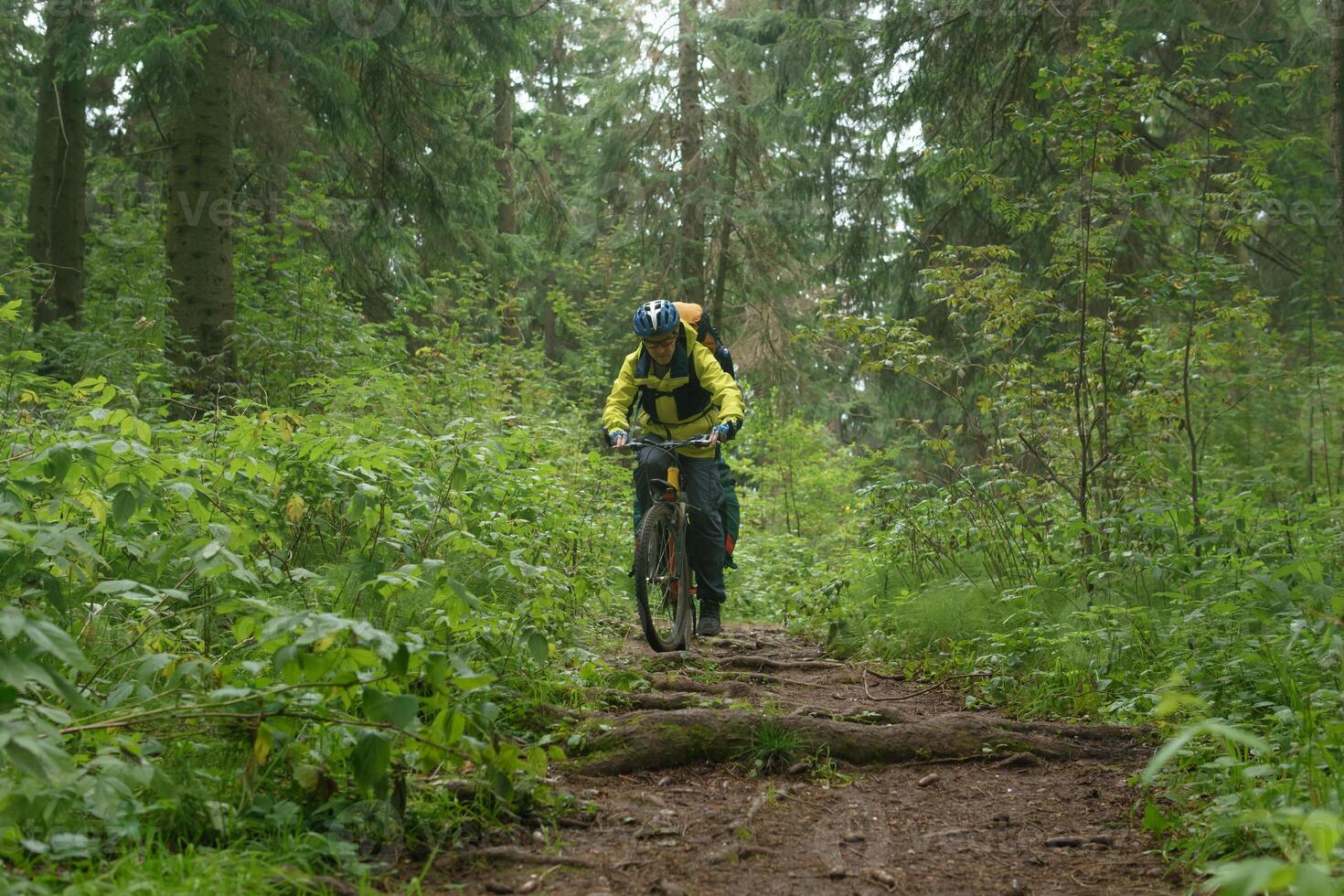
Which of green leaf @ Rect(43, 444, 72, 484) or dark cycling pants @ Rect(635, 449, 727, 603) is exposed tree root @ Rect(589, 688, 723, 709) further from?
green leaf @ Rect(43, 444, 72, 484)

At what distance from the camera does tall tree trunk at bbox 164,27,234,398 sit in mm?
9250

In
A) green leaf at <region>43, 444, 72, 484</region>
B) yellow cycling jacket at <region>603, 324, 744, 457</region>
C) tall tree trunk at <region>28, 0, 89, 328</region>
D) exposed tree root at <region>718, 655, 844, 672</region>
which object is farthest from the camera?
tall tree trunk at <region>28, 0, 89, 328</region>

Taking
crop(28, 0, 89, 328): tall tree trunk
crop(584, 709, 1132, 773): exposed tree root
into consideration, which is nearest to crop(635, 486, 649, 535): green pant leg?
crop(584, 709, 1132, 773): exposed tree root

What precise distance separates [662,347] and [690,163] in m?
13.1

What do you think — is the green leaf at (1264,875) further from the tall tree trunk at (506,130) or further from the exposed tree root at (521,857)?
the tall tree trunk at (506,130)

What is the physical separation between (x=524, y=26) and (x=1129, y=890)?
1027cm

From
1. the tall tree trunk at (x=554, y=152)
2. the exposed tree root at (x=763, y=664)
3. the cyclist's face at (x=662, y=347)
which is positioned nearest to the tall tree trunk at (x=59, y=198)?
the cyclist's face at (x=662, y=347)

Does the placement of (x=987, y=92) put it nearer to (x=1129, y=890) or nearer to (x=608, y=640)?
(x=608, y=640)

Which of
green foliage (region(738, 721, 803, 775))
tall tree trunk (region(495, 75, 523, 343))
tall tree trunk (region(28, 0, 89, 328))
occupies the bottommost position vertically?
green foliage (region(738, 721, 803, 775))

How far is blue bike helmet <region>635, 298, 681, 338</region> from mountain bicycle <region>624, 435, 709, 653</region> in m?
0.72

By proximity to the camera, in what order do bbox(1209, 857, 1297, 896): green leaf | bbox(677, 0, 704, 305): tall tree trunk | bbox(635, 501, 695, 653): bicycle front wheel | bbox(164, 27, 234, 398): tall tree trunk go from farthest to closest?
1. bbox(677, 0, 704, 305): tall tree trunk
2. bbox(164, 27, 234, 398): tall tree trunk
3. bbox(635, 501, 695, 653): bicycle front wheel
4. bbox(1209, 857, 1297, 896): green leaf

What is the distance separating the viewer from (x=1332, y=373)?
8.59 m

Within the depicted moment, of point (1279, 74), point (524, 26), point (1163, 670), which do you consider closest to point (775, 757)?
point (1163, 670)

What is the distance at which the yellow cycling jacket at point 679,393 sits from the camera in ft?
21.3
